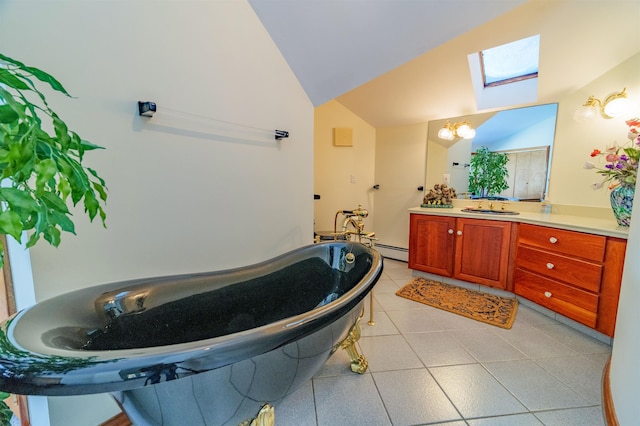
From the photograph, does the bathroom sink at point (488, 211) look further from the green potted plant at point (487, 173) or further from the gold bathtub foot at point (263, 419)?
the gold bathtub foot at point (263, 419)

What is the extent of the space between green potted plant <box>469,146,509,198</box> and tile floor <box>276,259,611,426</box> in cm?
142

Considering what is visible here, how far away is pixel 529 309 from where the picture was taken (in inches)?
89.5

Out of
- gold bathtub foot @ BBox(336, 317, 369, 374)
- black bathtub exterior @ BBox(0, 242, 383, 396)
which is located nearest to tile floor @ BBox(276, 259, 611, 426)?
gold bathtub foot @ BBox(336, 317, 369, 374)

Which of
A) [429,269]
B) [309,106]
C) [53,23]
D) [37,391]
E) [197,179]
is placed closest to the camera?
[37,391]

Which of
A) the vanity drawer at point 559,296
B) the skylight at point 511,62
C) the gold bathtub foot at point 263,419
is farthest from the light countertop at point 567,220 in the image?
the gold bathtub foot at point 263,419

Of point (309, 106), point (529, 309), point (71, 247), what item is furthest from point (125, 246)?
point (529, 309)

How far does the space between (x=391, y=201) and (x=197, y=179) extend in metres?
2.92

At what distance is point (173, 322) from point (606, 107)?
11.2ft

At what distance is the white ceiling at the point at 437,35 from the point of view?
1.61m

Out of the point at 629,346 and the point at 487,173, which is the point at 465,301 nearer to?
the point at 629,346

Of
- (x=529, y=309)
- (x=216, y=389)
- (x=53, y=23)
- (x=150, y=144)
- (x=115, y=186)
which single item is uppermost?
(x=53, y=23)

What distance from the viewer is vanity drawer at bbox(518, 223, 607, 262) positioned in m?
1.78

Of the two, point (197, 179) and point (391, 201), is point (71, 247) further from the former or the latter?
point (391, 201)

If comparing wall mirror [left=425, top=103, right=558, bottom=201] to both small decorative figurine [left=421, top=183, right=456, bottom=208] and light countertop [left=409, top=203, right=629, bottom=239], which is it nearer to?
small decorative figurine [left=421, top=183, right=456, bottom=208]
